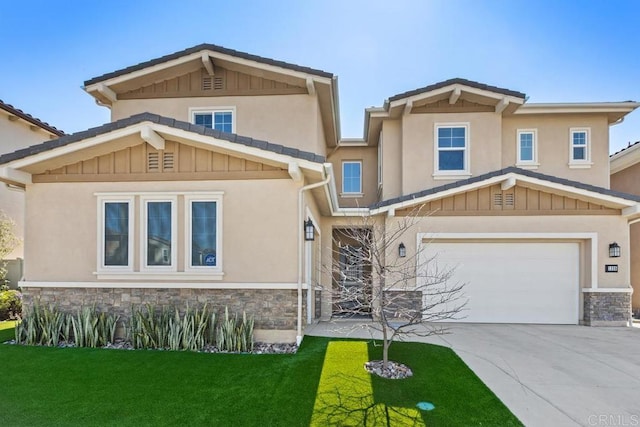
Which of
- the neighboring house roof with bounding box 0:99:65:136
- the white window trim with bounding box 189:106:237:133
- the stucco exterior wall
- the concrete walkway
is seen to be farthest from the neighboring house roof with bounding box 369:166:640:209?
the neighboring house roof with bounding box 0:99:65:136

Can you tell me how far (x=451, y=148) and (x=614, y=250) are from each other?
5623 mm

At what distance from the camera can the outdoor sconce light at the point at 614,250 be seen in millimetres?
10758

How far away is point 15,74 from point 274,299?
49.9 ft

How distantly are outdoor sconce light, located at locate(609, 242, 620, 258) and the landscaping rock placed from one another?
8.35 meters

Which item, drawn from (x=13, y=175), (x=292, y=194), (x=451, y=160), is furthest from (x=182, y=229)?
(x=451, y=160)

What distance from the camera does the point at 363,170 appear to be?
16.2 metres

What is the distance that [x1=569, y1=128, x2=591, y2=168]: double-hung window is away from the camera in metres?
13.3

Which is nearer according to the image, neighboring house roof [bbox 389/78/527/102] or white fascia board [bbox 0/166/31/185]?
white fascia board [bbox 0/166/31/185]

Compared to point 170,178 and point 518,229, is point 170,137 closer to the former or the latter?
point 170,178

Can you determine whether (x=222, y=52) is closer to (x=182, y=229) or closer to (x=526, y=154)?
(x=182, y=229)

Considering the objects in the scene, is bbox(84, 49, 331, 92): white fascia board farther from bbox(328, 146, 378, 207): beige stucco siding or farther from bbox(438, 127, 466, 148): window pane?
bbox(328, 146, 378, 207): beige stucco siding

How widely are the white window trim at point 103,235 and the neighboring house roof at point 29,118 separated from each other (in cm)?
1035

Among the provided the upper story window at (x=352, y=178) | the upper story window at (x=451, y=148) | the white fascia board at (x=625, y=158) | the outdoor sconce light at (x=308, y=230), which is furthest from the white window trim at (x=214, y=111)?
the white fascia board at (x=625, y=158)

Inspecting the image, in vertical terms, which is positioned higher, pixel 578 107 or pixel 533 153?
pixel 578 107
